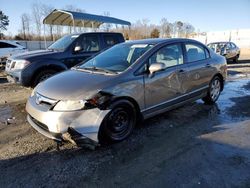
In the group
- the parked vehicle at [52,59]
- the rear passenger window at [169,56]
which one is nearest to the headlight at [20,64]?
the parked vehicle at [52,59]

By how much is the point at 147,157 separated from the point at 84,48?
507cm

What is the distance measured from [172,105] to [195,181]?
2081mm

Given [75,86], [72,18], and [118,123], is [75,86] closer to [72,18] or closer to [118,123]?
[118,123]

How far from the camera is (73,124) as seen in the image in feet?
10.7

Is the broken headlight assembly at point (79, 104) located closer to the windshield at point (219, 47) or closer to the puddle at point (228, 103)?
the puddle at point (228, 103)

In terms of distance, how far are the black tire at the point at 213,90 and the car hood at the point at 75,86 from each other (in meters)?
3.19

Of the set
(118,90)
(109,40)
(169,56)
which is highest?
(109,40)

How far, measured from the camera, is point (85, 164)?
3264 millimetres

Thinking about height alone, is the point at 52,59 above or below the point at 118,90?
above

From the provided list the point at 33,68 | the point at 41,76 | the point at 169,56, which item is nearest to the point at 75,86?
the point at 169,56

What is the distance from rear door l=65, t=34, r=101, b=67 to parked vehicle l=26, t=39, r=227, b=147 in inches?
99.0

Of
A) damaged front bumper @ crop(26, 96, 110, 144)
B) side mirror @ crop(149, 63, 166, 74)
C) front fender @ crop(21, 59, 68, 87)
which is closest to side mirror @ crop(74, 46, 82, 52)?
front fender @ crop(21, 59, 68, 87)

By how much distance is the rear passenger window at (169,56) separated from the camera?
4405 mm

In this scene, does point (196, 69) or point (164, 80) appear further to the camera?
point (196, 69)
